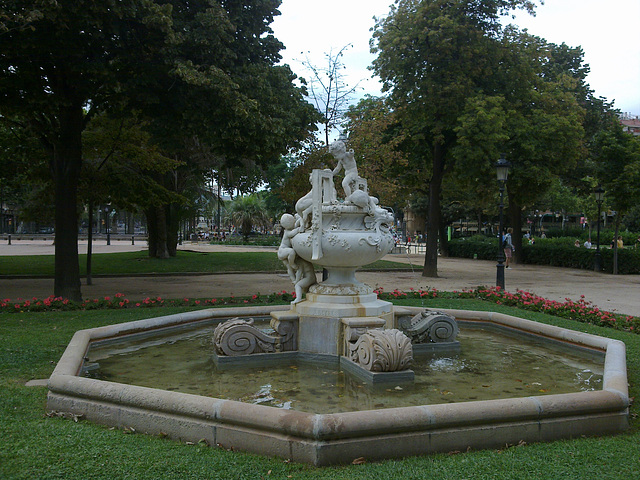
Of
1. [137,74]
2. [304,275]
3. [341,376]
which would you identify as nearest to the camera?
[341,376]

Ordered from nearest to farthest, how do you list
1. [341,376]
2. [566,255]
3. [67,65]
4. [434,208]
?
1. [341,376]
2. [67,65]
3. [434,208]
4. [566,255]

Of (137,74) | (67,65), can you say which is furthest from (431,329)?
(67,65)

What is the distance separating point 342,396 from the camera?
5613 mm

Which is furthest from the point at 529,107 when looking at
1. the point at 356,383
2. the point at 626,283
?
the point at 356,383

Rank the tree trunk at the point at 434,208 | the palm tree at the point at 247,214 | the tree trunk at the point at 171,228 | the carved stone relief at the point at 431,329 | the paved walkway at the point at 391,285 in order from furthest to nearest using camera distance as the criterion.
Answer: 1. the palm tree at the point at 247,214
2. the tree trunk at the point at 171,228
3. the tree trunk at the point at 434,208
4. the paved walkway at the point at 391,285
5. the carved stone relief at the point at 431,329

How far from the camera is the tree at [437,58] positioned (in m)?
19.2

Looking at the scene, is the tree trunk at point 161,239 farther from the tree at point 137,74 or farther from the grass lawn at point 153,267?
the tree at point 137,74

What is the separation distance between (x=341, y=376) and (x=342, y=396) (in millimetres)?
828

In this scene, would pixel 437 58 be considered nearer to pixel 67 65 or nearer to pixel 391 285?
pixel 391 285

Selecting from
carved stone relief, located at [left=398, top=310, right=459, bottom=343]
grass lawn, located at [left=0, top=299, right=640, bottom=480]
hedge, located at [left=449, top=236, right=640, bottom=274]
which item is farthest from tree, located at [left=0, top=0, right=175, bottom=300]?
hedge, located at [left=449, top=236, right=640, bottom=274]

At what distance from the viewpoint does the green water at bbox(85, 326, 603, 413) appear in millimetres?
5582

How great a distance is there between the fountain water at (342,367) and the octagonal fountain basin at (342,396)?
0.04 feet

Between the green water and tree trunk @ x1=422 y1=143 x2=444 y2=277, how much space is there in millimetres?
13964

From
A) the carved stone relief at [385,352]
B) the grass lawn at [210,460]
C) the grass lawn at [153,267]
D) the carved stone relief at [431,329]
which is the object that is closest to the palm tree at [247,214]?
the grass lawn at [153,267]
